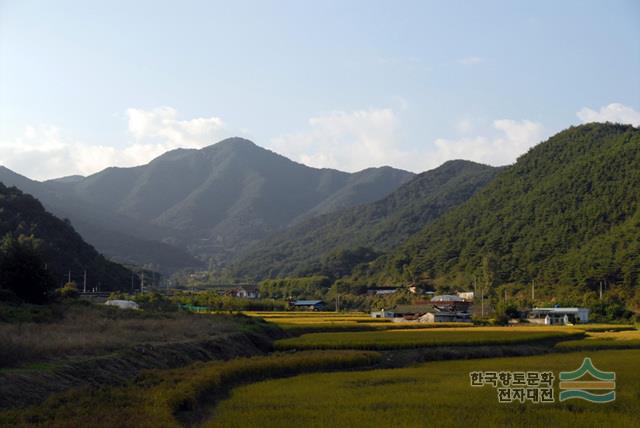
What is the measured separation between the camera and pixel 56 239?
85500 mm

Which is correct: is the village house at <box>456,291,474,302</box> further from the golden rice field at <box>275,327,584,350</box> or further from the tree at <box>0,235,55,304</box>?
the tree at <box>0,235,55,304</box>

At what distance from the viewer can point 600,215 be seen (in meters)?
95.2

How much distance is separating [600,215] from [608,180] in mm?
10694

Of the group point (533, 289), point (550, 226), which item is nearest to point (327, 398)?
point (533, 289)

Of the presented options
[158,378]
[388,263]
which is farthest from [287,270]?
[158,378]

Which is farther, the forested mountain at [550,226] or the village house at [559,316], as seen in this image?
the forested mountain at [550,226]

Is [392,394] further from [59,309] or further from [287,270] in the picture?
[287,270]

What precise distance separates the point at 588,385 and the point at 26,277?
3425cm

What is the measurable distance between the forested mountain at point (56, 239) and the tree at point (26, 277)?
115 feet

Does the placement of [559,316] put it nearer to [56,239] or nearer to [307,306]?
[307,306]

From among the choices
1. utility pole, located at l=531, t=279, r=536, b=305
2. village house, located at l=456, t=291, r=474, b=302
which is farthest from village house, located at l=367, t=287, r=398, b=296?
→ utility pole, located at l=531, t=279, r=536, b=305

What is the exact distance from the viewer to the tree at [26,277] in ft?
138

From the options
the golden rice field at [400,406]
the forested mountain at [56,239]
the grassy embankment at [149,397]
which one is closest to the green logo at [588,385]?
the golden rice field at [400,406]

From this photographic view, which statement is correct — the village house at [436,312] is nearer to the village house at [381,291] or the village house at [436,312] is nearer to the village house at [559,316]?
the village house at [559,316]
